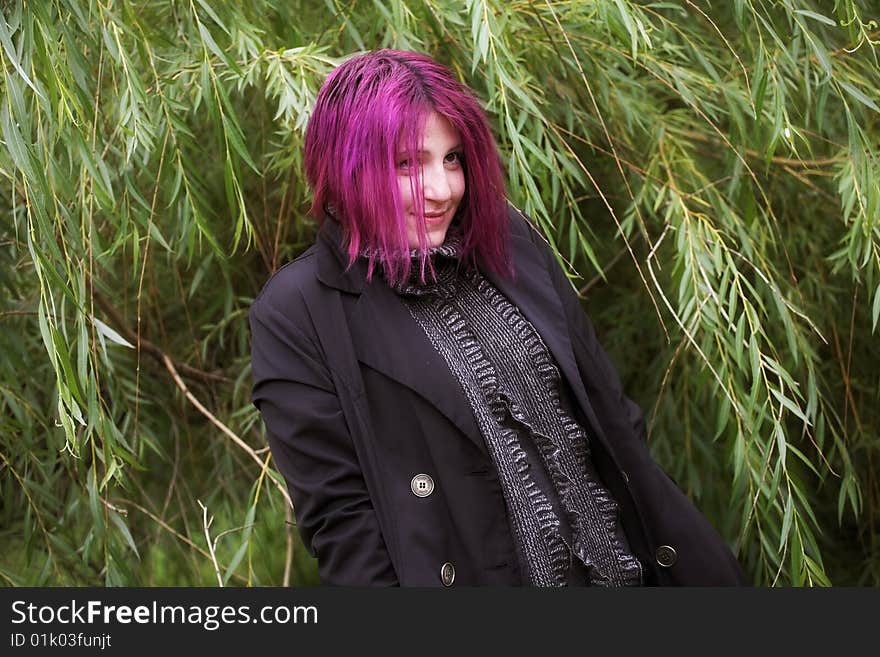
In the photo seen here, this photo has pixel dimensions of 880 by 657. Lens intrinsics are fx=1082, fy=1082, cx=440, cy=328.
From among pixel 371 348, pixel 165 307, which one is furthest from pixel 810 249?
pixel 165 307

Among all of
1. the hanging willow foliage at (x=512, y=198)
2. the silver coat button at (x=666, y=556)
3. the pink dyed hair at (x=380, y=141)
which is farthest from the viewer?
the hanging willow foliage at (x=512, y=198)

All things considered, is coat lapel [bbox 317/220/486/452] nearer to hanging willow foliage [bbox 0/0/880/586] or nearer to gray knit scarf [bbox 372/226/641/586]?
gray knit scarf [bbox 372/226/641/586]

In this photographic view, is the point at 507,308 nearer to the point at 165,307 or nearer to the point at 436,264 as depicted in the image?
the point at 436,264

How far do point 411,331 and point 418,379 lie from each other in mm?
82

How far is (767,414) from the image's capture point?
194cm

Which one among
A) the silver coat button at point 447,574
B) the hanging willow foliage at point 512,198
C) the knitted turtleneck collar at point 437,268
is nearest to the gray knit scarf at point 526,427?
the knitted turtleneck collar at point 437,268

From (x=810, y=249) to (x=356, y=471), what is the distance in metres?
1.33

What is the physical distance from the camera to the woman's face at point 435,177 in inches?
59.4

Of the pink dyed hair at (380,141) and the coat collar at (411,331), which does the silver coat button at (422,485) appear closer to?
the coat collar at (411,331)

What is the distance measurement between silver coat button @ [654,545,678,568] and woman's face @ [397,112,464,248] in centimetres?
58

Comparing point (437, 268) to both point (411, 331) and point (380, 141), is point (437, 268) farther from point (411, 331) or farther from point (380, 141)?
point (380, 141)

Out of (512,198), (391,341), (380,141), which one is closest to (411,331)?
(391,341)

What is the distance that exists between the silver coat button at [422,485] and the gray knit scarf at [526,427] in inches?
3.8

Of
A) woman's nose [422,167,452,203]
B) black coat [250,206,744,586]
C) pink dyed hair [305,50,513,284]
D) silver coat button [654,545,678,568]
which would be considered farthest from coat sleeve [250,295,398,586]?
silver coat button [654,545,678,568]
